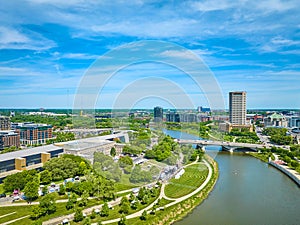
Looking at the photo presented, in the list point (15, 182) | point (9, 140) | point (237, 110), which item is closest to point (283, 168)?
point (15, 182)

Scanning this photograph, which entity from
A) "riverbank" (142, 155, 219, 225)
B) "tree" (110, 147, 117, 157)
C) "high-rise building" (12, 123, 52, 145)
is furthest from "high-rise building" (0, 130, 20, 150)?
"riverbank" (142, 155, 219, 225)

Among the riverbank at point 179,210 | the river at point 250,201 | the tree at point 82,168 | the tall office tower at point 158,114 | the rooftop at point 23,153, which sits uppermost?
the tall office tower at point 158,114

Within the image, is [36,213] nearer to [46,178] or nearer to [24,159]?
[46,178]

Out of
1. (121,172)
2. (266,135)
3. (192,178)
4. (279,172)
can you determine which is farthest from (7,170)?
(266,135)

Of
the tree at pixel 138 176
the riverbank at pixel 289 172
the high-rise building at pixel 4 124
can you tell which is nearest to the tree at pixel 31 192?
the tree at pixel 138 176

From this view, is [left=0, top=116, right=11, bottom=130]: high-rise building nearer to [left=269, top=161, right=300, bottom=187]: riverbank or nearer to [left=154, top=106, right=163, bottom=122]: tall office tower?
[left=154, top=106, right=163, bottom=122]: tall office tower

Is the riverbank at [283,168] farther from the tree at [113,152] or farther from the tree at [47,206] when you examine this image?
the tree at [47,206]
